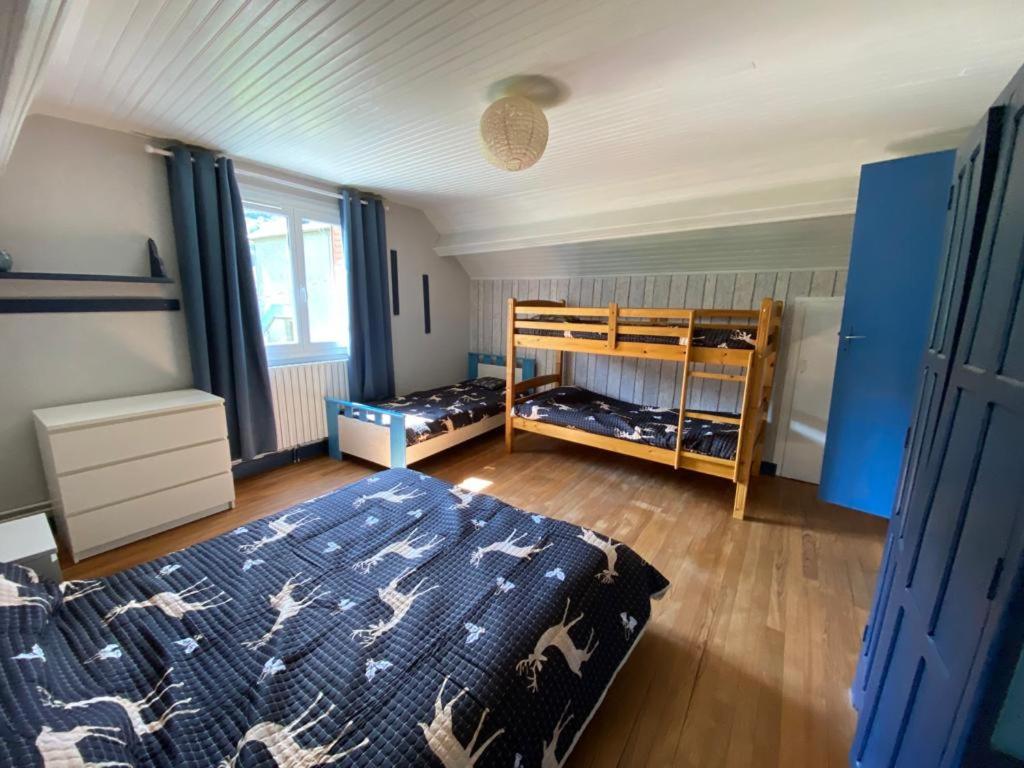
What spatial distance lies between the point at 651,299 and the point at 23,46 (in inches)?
140

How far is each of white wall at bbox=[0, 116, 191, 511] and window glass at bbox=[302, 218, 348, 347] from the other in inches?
37.0

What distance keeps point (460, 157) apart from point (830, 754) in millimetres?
3202

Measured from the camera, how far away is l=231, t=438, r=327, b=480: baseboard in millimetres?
2984

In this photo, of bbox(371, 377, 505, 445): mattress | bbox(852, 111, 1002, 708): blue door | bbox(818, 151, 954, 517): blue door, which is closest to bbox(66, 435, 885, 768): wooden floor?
bbox(852, 111, 1002, 708): blue door

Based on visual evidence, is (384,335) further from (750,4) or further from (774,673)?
(774,673)

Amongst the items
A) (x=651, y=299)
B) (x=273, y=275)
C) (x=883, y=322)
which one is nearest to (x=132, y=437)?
(x=273, y=275)

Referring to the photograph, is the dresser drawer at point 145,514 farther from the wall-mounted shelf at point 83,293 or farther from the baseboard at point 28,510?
the wall-mounted shelf at point 83,293

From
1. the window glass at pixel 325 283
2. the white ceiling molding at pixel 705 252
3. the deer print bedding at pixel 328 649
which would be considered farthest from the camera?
the window glass at pixel 325 283

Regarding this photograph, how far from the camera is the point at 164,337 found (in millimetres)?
2545

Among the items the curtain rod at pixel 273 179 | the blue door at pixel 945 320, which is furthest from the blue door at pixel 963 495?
the curtain rod at pixel 273 179

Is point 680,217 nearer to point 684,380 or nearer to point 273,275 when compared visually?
point 684,380

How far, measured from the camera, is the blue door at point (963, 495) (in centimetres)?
61

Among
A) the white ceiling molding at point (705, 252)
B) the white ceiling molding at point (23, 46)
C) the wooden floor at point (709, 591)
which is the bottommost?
the wooden floor at point (709, 591)

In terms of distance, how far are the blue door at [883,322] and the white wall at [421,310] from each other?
11.1ft
